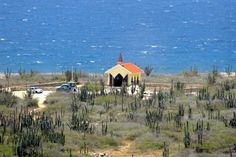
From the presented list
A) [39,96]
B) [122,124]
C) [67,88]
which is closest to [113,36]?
[67,88]

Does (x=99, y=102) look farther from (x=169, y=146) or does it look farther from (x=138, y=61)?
(x=138, y=61)

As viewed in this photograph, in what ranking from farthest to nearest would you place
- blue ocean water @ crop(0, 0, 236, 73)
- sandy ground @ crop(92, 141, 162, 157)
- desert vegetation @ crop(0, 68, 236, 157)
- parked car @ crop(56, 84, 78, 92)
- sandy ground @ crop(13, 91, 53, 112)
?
blue ocean water @ crop(0, 0, 236, 73) → parked car @ crop(56, 84, 78, 92) → sandy ground @ crop(13, 91, 53, 112) → sandy ground @ crop(92, 141, 162, 157) → desert vegetation @ crop(0, 68, 236, 157)

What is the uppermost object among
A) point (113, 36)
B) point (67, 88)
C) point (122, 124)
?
point (113, 36)

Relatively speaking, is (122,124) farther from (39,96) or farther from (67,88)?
(67,88)

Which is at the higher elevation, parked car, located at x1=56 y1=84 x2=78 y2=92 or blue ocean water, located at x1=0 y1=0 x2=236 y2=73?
blue ocean water, located at x1=0 y1=0 x2=236 y2=73

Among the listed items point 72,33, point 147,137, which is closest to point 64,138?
point 147,137

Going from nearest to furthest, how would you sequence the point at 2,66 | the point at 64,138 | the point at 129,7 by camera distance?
the point at 64,138, the point at 2,66, the point at 129,7

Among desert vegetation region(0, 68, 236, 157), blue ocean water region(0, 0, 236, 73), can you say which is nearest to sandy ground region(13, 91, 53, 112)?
desert vegetation region(0, 68, 236, 157)

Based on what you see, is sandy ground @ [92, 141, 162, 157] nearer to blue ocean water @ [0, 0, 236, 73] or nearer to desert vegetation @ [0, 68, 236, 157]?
desert vegetation @ [0, 68, 236, 157]
